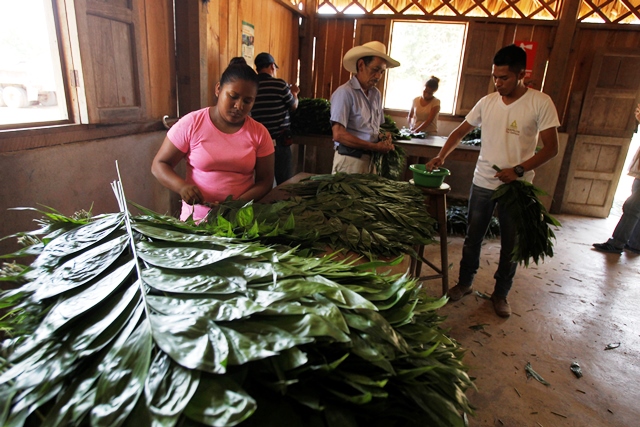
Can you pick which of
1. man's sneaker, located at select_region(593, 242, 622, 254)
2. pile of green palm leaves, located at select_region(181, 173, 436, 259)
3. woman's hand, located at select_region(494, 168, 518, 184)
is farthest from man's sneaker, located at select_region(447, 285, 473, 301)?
man's sneaker, located at select_region(593, 242, 622, 254)

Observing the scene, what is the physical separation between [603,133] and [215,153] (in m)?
6.35

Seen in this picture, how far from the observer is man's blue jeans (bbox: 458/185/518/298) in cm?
282

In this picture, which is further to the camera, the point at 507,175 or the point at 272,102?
the point at 272,102

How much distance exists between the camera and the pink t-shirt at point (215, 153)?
1899 mm

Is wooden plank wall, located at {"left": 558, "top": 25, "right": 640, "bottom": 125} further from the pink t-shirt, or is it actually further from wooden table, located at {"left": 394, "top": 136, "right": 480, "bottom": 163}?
the pink t-shirt

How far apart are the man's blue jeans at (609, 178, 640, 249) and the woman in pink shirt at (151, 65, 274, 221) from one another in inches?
175

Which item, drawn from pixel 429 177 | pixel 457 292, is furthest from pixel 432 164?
pixel 457 292

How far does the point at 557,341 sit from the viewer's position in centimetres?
277

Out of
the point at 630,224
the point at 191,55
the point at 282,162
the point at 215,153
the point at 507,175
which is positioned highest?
the point at 191,55

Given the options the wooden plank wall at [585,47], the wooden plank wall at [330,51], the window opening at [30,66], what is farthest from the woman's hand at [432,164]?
the wooden plank wall at [585,47]

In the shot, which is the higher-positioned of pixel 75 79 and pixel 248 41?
pixel 248 41

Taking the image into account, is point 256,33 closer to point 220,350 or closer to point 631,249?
point 220,350

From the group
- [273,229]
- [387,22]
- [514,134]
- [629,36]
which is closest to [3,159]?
[273,229]

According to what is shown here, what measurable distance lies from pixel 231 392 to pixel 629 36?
7.55 m
